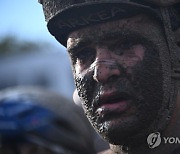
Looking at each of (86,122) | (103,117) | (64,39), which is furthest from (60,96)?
(103,117)

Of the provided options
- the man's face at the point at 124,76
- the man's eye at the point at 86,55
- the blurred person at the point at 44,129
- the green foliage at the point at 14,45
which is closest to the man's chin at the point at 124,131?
the man's face at the point at 124,76

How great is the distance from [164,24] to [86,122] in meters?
0.72

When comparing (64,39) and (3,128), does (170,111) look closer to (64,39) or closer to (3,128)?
(64,39)

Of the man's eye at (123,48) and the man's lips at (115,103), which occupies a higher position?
Result: the man's eye at (123,48)

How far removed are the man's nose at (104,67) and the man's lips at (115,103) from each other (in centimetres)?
7

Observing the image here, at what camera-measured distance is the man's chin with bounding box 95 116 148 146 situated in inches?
92.4

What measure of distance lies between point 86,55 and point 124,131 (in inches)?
15.2

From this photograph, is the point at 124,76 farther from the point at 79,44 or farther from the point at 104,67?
the point at 79,44

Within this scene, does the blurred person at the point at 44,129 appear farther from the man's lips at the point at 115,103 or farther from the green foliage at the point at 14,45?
the green foliage at the point at 14,45

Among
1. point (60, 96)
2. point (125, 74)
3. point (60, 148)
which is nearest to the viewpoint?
point (125, 74)

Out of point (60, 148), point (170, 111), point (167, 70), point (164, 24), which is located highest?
point (164, 24)

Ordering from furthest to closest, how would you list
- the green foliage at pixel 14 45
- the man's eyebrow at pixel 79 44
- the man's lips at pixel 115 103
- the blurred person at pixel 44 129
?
the green foliage at pixel 14 45
the blurred person at pixel 44 129
the man's eyebrow at pixel 79 44
the man's lips at pixel 115 103

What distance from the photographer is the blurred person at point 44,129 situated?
2.80m

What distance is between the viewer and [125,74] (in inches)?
93.2
